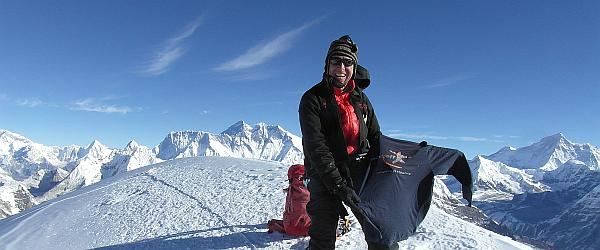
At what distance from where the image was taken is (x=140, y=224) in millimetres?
9070

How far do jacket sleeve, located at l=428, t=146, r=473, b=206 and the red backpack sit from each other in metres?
2.53

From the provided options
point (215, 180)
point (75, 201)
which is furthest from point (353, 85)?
point (75, 201)

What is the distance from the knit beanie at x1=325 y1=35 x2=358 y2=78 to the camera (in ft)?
15.2

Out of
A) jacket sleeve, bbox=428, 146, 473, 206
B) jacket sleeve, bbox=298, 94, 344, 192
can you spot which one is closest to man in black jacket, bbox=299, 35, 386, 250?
jacket sleeve, bbox=298, 94, 344, 192

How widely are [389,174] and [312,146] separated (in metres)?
1.05

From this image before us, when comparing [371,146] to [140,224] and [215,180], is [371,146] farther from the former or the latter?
[215,180]

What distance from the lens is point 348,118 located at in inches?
190

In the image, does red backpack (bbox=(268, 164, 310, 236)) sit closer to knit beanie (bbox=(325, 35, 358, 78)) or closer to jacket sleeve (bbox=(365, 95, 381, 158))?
jacket sleeve (bbox=(365, 95, 381, 158))

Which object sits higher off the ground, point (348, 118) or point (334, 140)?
point (348, 118)

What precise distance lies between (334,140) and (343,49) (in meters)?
0.98

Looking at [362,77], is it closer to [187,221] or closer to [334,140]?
[334,140]

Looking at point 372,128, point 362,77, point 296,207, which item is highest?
point 362,77

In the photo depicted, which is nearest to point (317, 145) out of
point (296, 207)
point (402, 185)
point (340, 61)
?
point (340, 61)

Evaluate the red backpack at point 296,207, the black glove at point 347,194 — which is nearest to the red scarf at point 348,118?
the black glove at point 347,194
